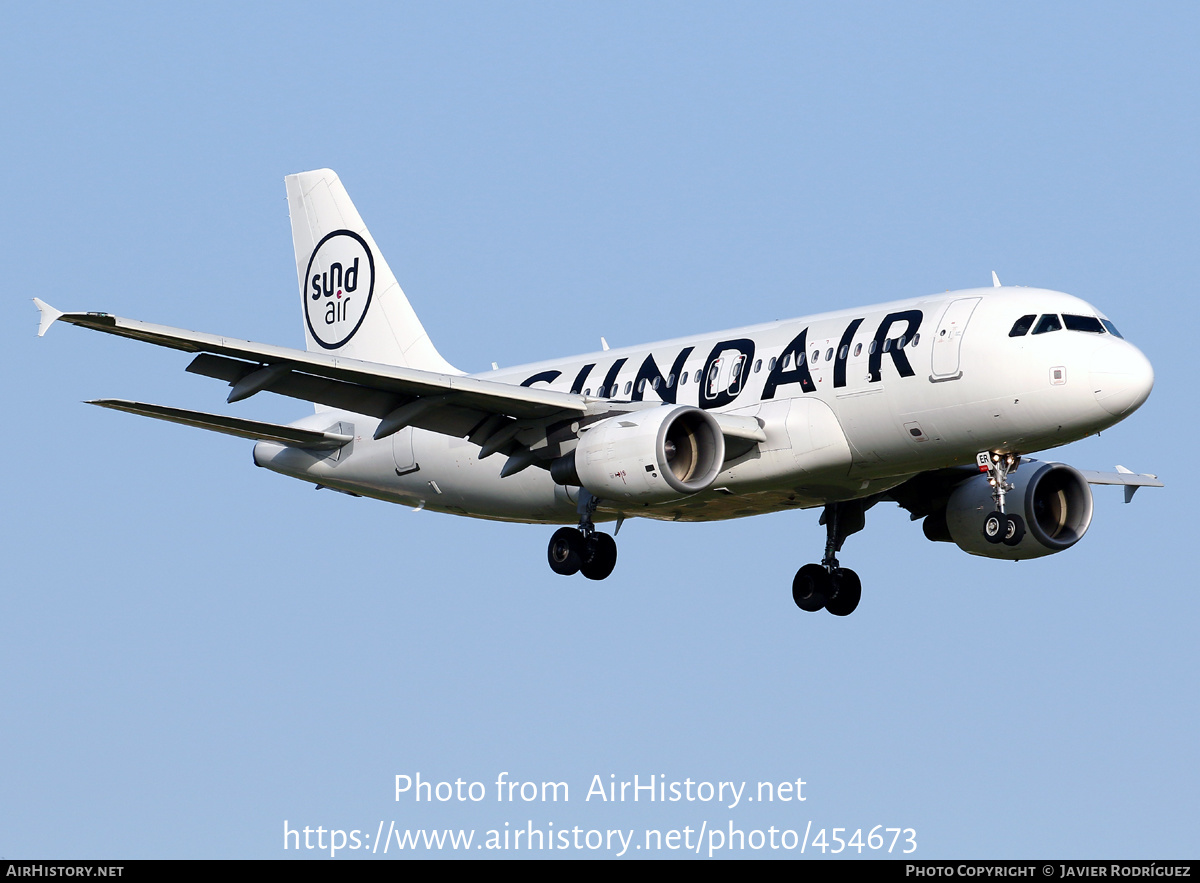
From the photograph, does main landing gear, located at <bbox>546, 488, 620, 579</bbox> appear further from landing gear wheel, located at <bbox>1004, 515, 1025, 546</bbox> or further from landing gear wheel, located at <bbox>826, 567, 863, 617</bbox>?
landing gear wheel, located at <bbox>1004, 515, 1025, 546</bbox>

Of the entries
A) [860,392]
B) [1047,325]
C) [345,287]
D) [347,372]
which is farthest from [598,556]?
[345,287]

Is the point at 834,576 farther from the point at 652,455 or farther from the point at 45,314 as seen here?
the point at 45,314

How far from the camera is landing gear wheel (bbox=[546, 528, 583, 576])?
111 feet

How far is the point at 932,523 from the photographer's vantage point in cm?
3700

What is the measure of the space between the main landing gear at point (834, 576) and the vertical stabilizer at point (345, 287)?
30.8ft

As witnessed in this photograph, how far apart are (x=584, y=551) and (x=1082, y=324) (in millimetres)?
10617

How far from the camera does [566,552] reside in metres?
33.8

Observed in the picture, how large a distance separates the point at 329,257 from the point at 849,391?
54.7 feet

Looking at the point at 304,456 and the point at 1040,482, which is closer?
the point at 1040,482

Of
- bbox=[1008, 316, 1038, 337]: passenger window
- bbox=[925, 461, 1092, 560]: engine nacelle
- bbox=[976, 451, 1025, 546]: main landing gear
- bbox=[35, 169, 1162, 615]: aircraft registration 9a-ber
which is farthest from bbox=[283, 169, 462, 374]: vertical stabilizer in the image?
bbox=[1008, 316, 1038, 337]: passenger window

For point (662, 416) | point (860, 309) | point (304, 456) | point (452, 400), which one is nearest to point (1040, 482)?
point (860, 309)

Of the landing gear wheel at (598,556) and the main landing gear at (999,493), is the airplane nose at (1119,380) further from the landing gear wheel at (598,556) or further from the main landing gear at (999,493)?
the landing gear wheel at (598,556)

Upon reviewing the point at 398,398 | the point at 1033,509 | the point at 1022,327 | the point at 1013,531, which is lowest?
the point at 1013,531
